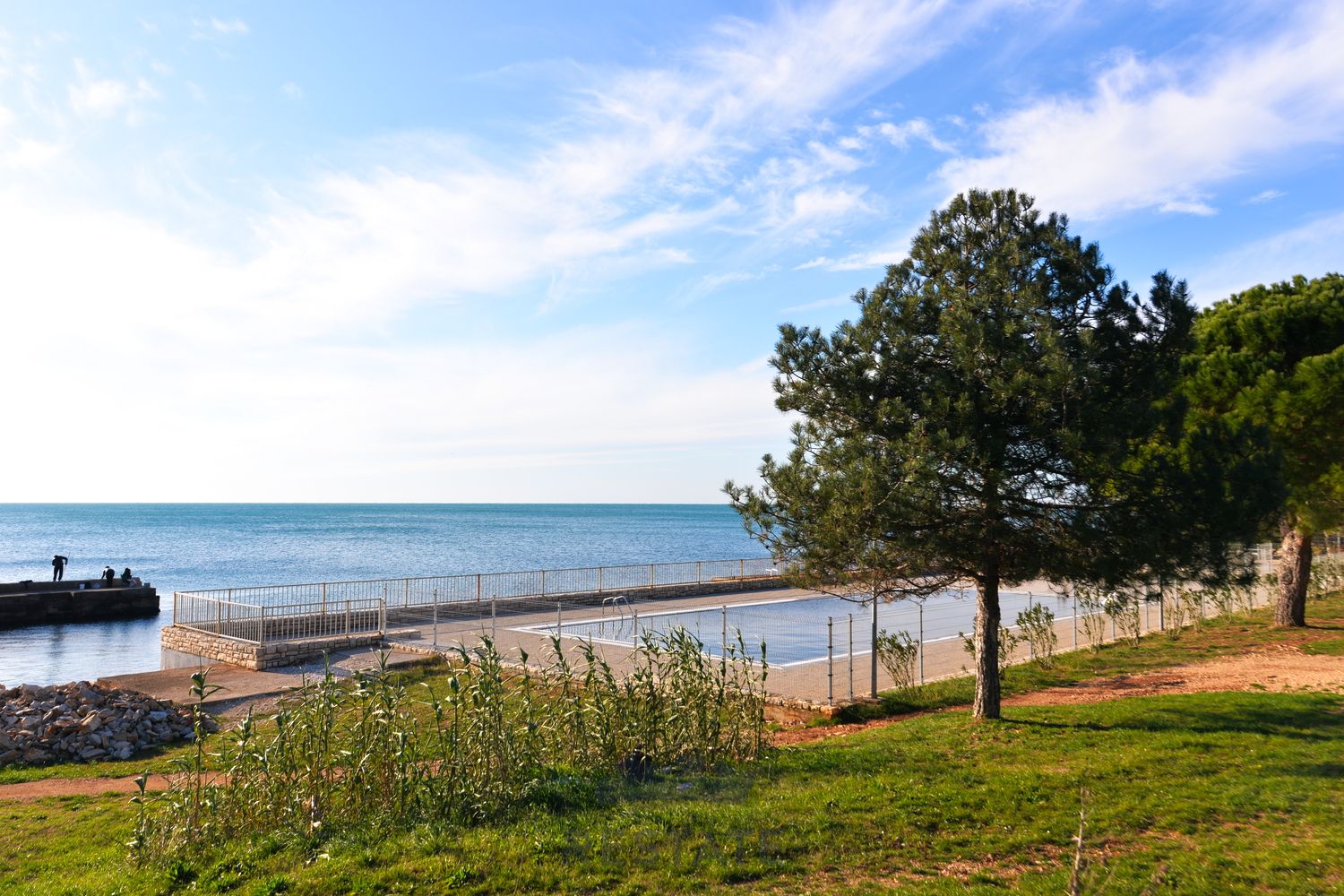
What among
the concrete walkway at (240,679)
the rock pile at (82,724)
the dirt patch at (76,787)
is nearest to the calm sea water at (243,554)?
the concrete walkway at (240,679)

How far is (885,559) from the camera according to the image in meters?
9.43

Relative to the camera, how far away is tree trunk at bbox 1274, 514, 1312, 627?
59.9 feet

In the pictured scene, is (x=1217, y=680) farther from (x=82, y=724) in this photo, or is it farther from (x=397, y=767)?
(x=82, y=724)

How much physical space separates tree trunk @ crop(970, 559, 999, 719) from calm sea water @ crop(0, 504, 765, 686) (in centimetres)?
2397

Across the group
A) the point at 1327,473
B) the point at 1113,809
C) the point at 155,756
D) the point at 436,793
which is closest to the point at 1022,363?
the point at 1113,809

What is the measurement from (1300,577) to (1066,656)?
21.0 ft

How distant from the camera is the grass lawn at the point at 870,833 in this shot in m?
5.43

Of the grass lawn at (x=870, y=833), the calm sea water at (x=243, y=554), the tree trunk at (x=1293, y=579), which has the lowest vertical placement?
the calm sea water at (x=243, y=554)

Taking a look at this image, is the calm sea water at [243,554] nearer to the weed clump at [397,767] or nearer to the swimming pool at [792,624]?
the swimming pool at [792,624]

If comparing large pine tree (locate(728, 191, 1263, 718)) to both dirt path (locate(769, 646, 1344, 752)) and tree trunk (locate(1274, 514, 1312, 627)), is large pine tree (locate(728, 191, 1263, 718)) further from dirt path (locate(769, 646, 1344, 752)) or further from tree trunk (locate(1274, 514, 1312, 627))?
tree trunk (locate(1274, 514, 1312, 627))

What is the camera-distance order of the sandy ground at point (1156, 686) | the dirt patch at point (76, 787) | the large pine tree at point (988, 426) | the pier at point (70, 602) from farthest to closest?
the pier at point (70, 602) → the sandy ground at point (1156, 686) → the dirt patch at point (76, 787) → the large pine tree at point (988, 426)

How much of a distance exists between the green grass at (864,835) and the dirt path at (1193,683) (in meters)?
2.86

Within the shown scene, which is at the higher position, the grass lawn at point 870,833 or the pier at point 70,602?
the grass lawn at point 870,833

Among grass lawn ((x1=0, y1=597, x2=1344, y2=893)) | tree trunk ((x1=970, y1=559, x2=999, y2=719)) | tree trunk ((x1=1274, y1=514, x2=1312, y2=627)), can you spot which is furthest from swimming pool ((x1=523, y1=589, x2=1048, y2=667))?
grass lawn ((x1=0, y1=597, x2=1344, y2=893))
